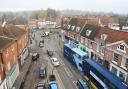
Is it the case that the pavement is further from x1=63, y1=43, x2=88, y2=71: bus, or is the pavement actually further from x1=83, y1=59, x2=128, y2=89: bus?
x1=83, y1=59, x2=128, y2=89: bus

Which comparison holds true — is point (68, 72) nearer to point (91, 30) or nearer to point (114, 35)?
point (114, 35)

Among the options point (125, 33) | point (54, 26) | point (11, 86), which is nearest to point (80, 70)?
point (125, 33)

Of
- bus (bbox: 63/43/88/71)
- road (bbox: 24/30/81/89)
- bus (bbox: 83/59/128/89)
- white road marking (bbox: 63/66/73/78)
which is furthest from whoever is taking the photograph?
white road marking (bbox: 63/66/73/78)

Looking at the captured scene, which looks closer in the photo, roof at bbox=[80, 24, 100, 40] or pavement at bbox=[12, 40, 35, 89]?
pavement at bbox=[12, 40, 35, 89]

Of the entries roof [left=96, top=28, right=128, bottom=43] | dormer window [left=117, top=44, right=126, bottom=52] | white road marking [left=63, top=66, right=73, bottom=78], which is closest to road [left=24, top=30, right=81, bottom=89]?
white road marking [left=63, top=66, right=73, bottom=78]

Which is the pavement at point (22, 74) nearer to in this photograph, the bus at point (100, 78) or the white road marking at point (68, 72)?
the white road marking at point (68, 72)

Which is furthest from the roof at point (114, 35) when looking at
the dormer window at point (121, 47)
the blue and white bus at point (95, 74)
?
the blue and white bus at point (95, 74)

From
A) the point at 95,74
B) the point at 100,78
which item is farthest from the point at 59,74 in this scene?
the point at 100,78

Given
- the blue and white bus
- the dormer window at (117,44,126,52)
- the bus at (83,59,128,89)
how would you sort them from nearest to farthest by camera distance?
the bus at (83,59,128,89), the blue and white bus, the dormer window at (117,44,126,52)
